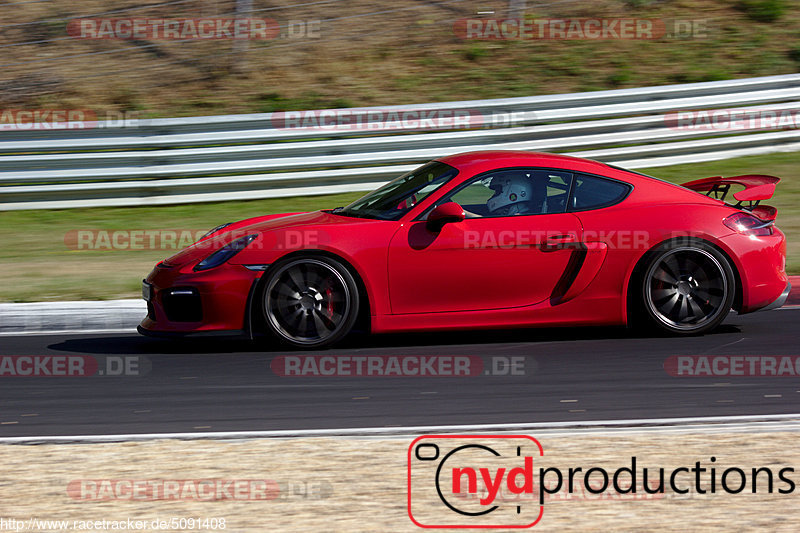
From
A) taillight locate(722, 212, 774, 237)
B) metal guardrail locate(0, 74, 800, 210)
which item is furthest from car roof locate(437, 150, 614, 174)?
metal guardrail locate(0, 74, 800, 210)

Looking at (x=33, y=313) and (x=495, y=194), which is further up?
(x=495, y=194)

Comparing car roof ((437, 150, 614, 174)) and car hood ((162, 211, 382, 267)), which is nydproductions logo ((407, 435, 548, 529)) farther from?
car roof ((437, 150, 614, 174))

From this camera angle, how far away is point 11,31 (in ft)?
54.3

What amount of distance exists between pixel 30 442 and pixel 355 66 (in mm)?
11197

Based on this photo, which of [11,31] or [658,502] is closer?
[658,502]

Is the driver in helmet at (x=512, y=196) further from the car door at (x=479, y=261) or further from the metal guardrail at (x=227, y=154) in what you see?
the metal guardrail at (x=227, y=154)

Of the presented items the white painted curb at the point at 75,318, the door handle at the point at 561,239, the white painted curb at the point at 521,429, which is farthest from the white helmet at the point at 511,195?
the white painted curb at the point at 75,318

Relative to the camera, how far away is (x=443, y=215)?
20.7ft

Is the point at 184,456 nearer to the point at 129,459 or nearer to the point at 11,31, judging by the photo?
the point at 129,459

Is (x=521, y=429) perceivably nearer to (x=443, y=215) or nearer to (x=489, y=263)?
(x=489, y=263)

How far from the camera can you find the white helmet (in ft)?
21.6

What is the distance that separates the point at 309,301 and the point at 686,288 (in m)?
2.56

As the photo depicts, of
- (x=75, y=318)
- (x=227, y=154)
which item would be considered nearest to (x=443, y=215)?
(x=75, y=318)

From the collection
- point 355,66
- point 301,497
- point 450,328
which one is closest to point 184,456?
point 301,497
